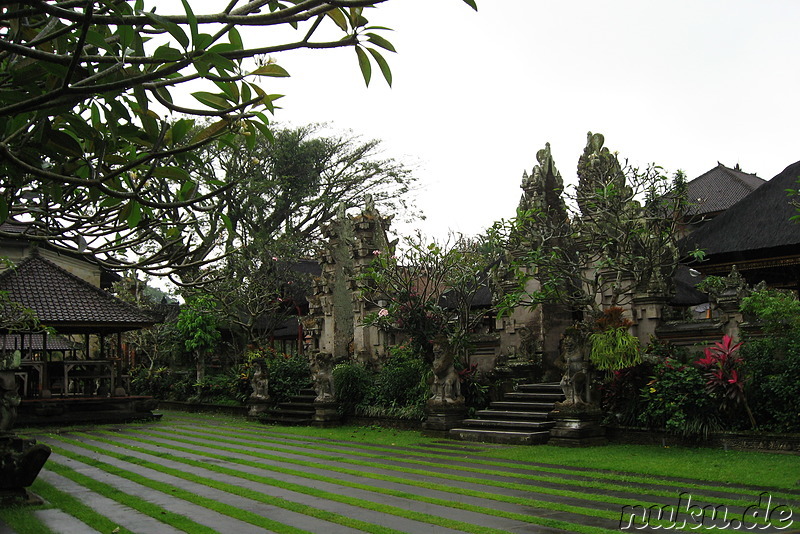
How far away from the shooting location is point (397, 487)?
9328 mm

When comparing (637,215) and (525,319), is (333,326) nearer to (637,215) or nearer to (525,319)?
(525,319)

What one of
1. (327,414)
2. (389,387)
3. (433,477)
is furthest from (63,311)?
(433,477)

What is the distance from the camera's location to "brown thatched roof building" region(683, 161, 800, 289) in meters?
18.9

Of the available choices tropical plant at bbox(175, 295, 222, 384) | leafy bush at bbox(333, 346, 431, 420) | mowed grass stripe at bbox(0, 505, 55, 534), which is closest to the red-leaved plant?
leafy bush at bbox(333, 346, 431, 420)

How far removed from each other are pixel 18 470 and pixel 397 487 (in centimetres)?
440

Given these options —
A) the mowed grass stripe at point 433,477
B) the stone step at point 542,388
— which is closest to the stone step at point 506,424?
the stone step at point 542,388

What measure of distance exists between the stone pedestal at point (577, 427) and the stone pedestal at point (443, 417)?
2.51 metres

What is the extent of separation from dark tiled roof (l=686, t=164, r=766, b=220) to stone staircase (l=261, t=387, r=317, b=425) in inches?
810

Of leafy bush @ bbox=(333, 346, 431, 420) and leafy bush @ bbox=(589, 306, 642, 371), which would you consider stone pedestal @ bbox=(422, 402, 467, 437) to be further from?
leafy bush @ bbox=(589, 306, 642, 371)

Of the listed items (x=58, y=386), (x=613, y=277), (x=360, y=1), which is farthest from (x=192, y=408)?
(x=360, y=1)

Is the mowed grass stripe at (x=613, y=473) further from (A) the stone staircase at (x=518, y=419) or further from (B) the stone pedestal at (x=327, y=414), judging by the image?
(B) the stone pedestal at (x=327, y=414)

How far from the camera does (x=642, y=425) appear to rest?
12.7 metres

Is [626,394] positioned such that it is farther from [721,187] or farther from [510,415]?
[721,187]

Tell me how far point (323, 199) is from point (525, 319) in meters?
19.6
